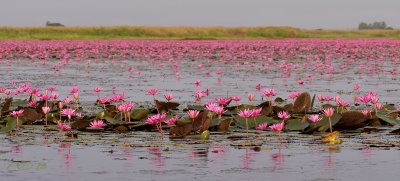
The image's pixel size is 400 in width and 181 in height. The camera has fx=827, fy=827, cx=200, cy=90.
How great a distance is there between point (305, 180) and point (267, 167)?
639mm

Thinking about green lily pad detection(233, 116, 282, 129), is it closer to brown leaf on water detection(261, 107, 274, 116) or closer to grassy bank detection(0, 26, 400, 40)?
brown leaf on water detection(261, 107, 274, 116)

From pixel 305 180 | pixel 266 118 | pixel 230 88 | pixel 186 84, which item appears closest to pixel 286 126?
pixel 266 118

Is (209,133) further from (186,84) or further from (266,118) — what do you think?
(186,84)

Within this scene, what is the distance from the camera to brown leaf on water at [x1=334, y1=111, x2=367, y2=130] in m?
8.81

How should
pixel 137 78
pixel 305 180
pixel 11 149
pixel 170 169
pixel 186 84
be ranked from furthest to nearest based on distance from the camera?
pixel 137 78 → pixel 186 84 → pixel 11 149 → pixel 170 169 → pixel 305 180

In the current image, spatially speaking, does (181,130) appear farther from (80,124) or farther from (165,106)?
(165,106)

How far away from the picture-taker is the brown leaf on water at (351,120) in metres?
8.81

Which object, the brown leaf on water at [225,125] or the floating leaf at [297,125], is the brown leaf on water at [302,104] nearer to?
the floating leaf at [297,125]

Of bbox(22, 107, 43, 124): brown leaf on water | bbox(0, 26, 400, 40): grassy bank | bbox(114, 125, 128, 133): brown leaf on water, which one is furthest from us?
bbox(0, 26, 400, 40): grassy bank

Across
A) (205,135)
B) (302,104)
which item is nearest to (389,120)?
(302,104)

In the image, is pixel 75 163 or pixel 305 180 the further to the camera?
pixel 75 163

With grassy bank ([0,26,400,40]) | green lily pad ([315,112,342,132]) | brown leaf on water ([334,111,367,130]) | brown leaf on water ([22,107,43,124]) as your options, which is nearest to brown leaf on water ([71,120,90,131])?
brown leaf on water ([22,107,43,124])

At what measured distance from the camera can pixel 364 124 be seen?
895cm

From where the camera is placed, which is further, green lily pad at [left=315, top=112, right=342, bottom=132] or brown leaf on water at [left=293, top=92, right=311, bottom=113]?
brown leaf on water at [left=293, top=92, right=311, bottom=113]
